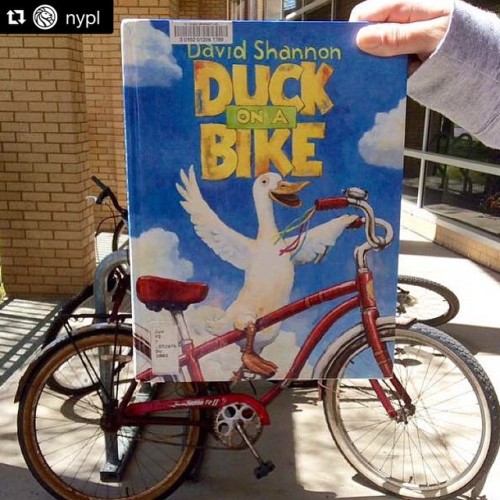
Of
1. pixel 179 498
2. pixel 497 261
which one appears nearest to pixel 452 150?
pixel 497 261

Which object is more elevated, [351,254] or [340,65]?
[340,65]

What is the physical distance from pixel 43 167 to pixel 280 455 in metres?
3.03

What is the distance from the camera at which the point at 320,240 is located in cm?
200

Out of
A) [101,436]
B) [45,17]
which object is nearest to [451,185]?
[45,17]

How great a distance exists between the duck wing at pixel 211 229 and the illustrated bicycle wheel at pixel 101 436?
57 centimetres

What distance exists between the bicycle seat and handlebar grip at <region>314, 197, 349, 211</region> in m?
0.45

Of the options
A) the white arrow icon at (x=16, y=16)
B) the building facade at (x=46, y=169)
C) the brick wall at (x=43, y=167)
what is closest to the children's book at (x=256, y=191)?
the building facade at (x=46, y=169)

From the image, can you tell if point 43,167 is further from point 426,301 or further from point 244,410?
point 244,410

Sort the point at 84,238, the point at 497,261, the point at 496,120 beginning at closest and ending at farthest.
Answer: the point at 496,120 < the point at 84,238 < the point at 497,261

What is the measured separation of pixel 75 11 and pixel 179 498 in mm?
3650

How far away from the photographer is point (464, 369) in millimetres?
2324

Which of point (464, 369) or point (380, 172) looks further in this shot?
point (464, 369)

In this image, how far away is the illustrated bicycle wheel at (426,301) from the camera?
380cm

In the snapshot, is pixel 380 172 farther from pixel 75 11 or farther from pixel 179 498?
pixel 75 11
